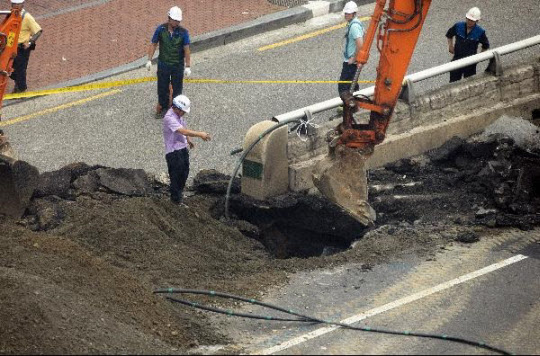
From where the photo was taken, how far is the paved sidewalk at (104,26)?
65.2ft

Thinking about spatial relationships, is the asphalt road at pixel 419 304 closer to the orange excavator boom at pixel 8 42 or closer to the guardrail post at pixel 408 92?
the guardrail post at pixel 408 92

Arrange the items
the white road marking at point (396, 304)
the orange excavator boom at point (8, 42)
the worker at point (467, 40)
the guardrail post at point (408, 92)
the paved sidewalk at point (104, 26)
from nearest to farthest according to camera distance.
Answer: the white road marking at point (396, 304)
the orange excavator boom at point (8, 42)
the guardrail post at point (408, 92)
the worker at point (467, 40)
the paved sidewalk at point (104, 26)

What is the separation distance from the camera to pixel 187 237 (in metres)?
13.8

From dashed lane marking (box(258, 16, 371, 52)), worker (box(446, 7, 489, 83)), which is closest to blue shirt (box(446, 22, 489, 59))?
worker (box(446, 7, 489, 83))

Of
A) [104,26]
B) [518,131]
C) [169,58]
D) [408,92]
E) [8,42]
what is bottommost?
[518,131]

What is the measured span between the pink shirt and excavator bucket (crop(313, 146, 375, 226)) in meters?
1.69

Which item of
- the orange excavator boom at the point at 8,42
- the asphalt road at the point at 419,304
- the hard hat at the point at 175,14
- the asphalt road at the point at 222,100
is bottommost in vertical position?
the asphalt road at the point at 419,304

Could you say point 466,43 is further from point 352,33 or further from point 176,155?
point 176,155

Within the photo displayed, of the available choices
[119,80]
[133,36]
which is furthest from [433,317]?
[133,36]

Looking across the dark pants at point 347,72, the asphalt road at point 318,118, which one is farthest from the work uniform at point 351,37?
the asphalt road at point 318,118

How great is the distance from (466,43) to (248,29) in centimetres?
473

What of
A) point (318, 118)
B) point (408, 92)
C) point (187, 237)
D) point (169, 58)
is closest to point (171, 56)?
point (169, 58)

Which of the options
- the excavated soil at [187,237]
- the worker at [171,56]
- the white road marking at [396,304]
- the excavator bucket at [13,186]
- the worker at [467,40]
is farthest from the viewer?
the worker at [467,40]

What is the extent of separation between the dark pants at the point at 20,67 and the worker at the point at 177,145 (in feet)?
16.2
